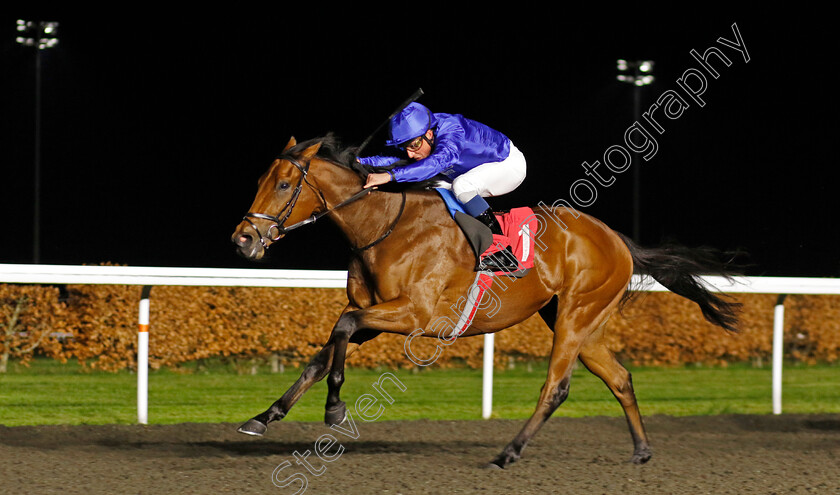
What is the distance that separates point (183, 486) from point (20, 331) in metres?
3.90

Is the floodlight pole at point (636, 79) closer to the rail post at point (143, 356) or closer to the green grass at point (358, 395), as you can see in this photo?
the green grass at point (358, 395)

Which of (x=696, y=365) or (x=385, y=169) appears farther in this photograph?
(x=696, y=365)

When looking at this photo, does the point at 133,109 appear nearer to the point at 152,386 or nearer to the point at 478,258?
the point at 152,386

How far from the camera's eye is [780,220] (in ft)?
69.1

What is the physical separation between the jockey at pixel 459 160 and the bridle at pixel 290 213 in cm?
17

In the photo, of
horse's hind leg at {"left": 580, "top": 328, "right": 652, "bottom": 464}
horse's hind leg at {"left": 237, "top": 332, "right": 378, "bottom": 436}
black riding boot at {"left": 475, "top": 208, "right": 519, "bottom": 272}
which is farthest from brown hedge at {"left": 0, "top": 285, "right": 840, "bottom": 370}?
horse's hind leg at {"left": 237, "top": 332, "right": 378, "bottom": 436}

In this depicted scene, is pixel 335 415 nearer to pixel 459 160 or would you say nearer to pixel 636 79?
pixel 459 160

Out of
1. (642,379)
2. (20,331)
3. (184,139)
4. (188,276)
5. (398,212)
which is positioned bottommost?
(642,379)

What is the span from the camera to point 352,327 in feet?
12.6

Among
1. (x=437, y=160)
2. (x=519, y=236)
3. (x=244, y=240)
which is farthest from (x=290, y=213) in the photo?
(x=519, y=236)

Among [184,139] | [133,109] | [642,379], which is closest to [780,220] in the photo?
[642,379]

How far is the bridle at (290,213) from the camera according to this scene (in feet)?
12.5

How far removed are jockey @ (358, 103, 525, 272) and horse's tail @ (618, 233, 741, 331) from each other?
97 centimetres

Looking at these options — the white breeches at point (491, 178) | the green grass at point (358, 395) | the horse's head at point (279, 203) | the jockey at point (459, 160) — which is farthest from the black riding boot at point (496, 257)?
the green grass at point (358, 395)
